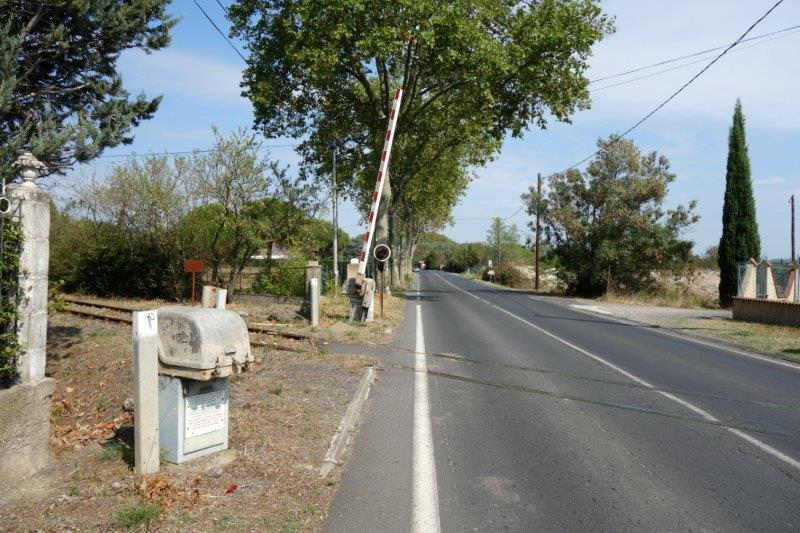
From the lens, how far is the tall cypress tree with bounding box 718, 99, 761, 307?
30469 mm

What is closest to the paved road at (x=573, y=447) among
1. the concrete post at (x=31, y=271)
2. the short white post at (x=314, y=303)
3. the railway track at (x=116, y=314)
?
the railway track at (x=116, y=314)

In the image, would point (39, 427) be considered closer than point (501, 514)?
No

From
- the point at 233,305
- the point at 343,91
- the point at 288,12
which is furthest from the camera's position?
the point at 343,91

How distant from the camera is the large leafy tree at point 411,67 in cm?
2139

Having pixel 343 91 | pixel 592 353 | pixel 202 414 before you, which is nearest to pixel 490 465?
pixel 202 414

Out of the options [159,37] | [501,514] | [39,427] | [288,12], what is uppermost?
[288,12]

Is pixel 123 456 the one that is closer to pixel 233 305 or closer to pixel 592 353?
pixel 592 353

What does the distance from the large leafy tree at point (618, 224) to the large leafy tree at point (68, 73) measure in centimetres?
2932

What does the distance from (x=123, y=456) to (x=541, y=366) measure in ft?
23.6

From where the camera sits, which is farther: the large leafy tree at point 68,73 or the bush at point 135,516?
the large leafy tree at point 68,73

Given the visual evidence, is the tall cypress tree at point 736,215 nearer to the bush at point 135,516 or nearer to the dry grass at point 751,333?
the dry grass at point 751,333

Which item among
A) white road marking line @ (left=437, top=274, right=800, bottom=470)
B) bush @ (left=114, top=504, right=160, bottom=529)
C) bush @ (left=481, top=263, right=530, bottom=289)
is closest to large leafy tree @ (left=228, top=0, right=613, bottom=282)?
white road marking line @ (left=437, top=274, right=800, bottom=470)

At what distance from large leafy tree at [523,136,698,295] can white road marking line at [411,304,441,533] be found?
2873 cm

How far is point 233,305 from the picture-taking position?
18.6 m
